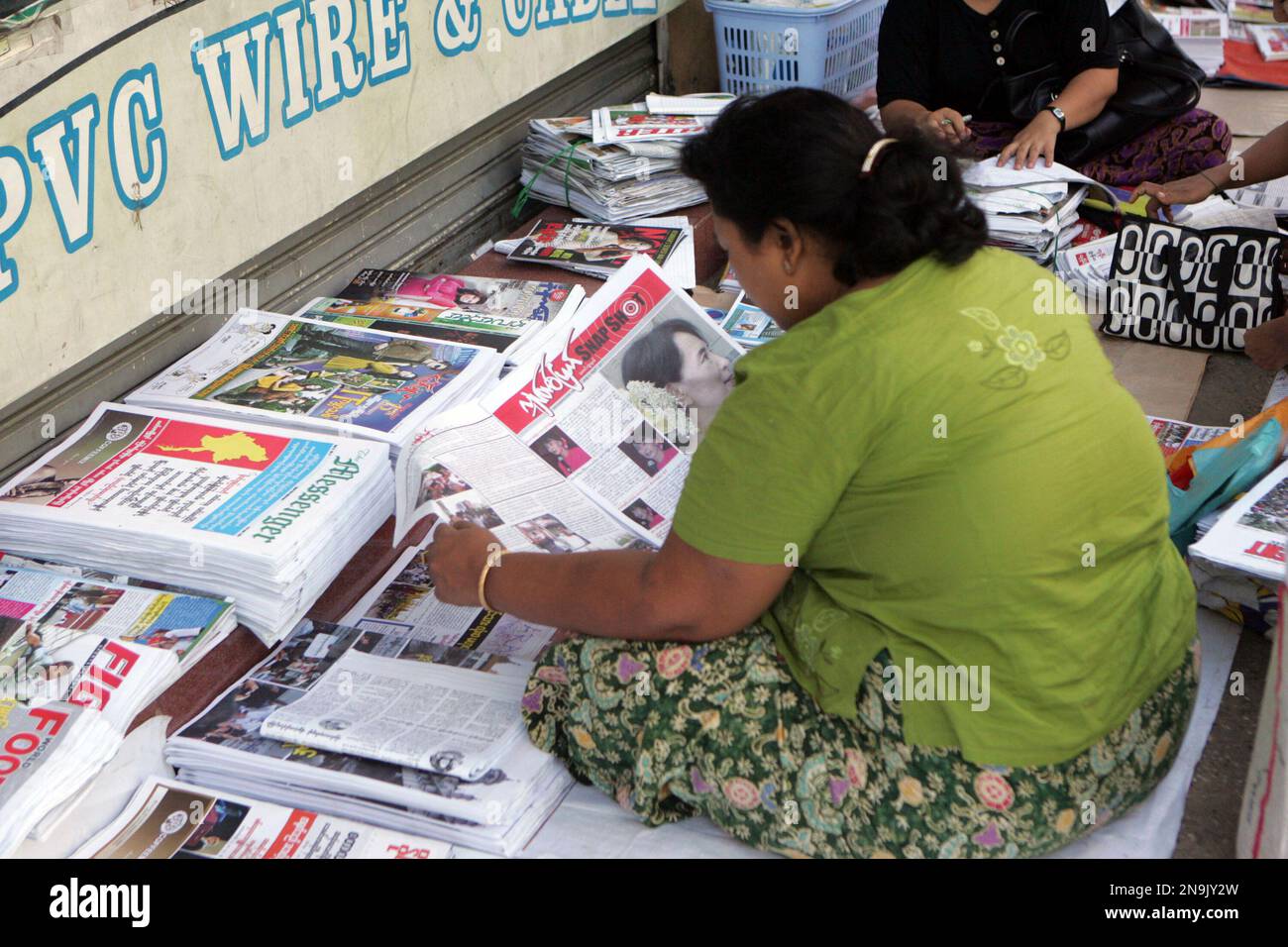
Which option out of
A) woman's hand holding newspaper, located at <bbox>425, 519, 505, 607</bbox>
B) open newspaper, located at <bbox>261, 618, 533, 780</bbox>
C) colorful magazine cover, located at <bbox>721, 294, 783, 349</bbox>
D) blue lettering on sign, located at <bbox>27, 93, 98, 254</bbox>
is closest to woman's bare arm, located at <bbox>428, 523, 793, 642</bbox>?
woman's hand holding newspaper, located at <bbox>425, 519, 505, 607</bbox>

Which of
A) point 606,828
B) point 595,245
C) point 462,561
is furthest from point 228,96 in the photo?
point 606,828

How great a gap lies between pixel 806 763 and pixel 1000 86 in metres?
2.40

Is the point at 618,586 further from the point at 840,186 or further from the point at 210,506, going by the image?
the point at 210,506

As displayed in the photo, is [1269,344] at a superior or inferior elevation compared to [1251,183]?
inferior

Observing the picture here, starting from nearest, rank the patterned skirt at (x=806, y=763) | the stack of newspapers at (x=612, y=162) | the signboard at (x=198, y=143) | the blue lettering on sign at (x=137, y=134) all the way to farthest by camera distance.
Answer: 1. the patterned skirt at (x=806, y=763)
2. the signboard at (x=198, y=143)
3. the blue lettering on sign at (x=137, y=134)
4. the stack of newspapers at (x=612, y=162)

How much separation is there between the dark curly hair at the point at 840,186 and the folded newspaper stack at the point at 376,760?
775mm

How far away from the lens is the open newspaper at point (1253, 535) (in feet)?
6.32

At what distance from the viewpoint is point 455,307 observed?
2.72 metres

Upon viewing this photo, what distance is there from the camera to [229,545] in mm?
1879

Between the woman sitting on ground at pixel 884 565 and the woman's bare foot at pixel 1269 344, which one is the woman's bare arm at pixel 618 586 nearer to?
the woman sitting on ground at pixel 884 565

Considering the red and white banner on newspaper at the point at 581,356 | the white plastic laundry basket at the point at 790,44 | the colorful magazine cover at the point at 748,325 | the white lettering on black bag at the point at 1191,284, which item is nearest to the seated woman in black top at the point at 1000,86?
the white plastic laundry basket at the point at 790,44

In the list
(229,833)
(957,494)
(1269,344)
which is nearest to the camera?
(957,494)

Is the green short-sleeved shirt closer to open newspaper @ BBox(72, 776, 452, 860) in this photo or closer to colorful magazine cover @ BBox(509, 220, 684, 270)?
open newspaper @ BBox(72, 776, 452, 860)
